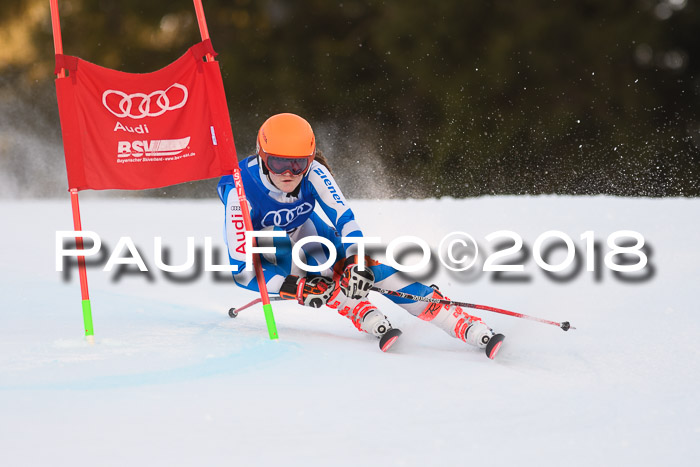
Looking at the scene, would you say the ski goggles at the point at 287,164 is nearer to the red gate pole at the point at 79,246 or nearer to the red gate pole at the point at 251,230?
the red gate pole at the point at 251,230

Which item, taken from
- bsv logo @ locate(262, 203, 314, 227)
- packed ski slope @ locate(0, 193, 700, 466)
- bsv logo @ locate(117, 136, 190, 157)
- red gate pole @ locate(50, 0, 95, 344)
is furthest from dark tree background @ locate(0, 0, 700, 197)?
red gate pole @ locate(50, 0, 95, 344)

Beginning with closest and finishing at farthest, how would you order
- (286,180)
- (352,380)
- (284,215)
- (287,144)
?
(352,380) → (287,144) → (286,180) → (284,215)

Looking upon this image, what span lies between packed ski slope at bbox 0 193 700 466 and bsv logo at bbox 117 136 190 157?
2.75ft

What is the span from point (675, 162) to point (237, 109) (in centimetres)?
741

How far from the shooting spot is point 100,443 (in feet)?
8.27

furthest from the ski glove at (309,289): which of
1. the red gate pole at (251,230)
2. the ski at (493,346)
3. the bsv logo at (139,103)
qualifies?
the bsv logo at (139,103)

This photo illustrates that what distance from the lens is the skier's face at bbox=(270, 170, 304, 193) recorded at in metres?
3.97

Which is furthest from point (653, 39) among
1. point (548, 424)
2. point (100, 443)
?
point (100, 443)

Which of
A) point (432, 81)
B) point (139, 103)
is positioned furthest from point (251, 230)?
point (432, 81)

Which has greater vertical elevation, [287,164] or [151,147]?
[151,147]

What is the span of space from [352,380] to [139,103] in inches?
63.8

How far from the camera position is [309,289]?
388 centimetres

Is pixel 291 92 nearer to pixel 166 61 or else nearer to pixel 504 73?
pixel 166 61

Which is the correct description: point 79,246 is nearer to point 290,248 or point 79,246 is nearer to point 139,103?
point 139,103
